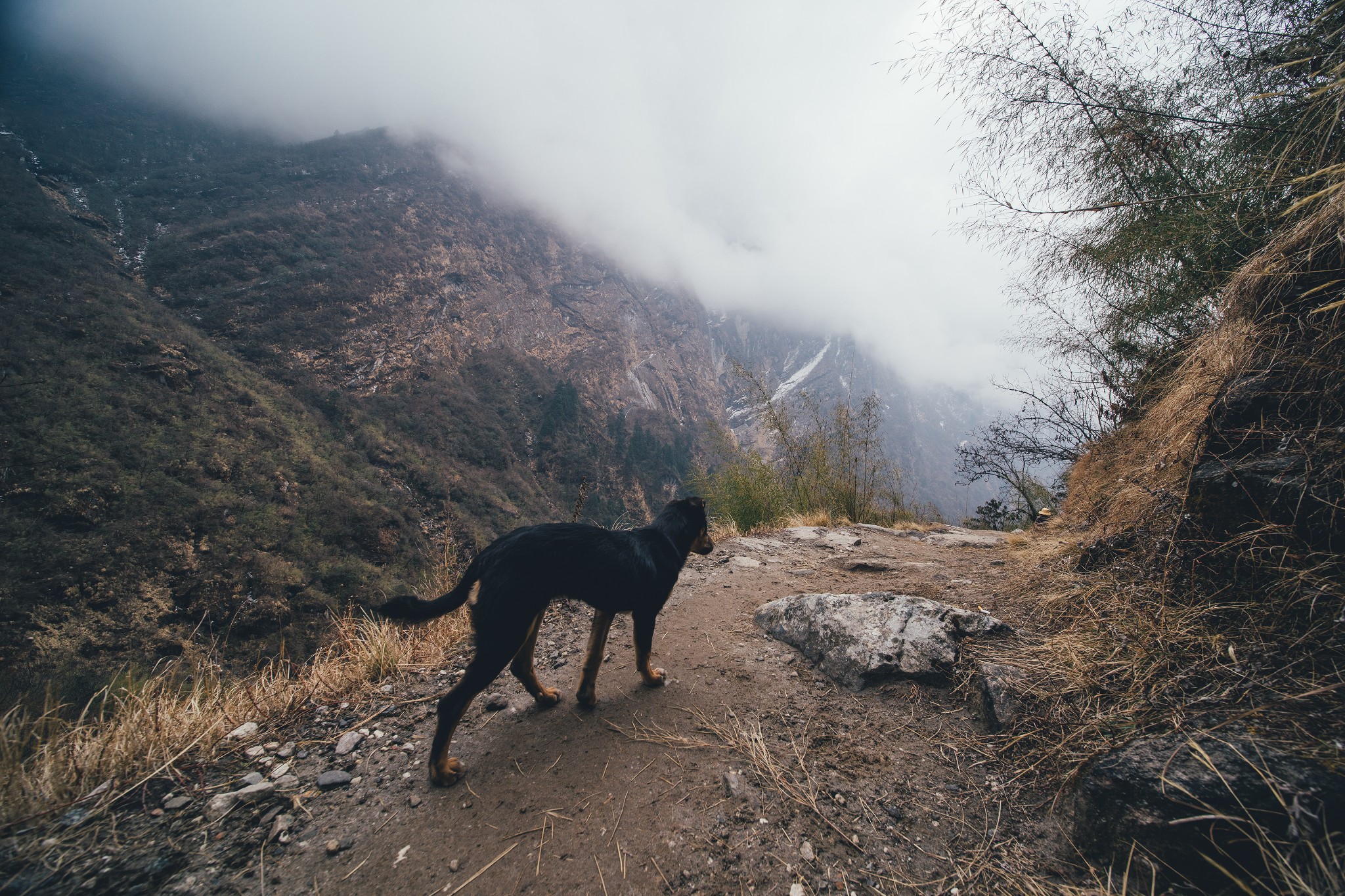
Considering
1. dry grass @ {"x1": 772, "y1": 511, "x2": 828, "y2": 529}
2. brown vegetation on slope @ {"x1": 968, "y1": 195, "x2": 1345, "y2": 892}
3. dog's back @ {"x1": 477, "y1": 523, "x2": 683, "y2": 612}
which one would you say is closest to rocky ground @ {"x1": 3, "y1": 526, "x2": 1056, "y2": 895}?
brown vegetation on slope @ {"x1": 968, "y1": 195, "x2": 1345, "y2": 892}

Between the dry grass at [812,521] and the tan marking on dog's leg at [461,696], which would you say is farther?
the dry grass at [812,521]

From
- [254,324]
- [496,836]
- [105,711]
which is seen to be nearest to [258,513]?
[254,324]

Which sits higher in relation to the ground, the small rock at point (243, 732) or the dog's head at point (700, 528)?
the dog's head at point (700, 528)

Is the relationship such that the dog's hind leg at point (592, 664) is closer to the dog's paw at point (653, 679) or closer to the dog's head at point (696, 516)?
the dog's paw at point (653, 679)

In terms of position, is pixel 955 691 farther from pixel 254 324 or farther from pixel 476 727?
pixel 254 324

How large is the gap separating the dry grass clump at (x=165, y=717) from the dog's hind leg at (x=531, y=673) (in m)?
0.93

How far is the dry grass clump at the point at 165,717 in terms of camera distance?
1.71 m

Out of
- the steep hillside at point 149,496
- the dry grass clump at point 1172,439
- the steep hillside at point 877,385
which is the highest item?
the steep hillside at point 877,385

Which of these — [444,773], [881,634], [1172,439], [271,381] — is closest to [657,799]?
[444,773]

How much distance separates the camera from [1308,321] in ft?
6.30

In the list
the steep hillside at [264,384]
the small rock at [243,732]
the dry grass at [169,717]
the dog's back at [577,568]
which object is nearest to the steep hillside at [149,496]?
the steep hillside at [264,384]

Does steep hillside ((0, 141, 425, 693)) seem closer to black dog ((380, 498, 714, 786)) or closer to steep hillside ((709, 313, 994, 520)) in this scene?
black dog ((380, 498, 714, 786))

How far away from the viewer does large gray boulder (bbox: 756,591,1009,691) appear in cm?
252

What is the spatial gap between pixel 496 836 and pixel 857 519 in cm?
797
